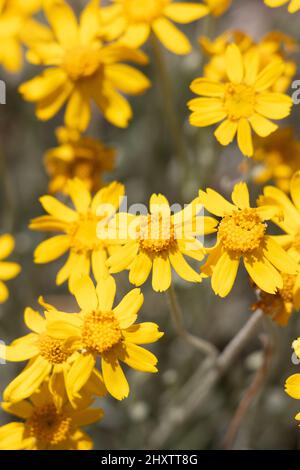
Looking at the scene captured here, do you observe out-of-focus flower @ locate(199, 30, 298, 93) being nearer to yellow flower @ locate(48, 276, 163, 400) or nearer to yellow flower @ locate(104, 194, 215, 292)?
yellow flower @ locate(104, 194, 215, 292)

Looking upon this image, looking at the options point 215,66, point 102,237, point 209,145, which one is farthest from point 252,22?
point 102,237

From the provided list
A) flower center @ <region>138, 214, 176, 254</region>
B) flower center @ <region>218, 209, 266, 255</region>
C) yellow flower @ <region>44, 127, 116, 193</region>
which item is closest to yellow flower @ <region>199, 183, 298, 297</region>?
flower center @ <region>218, 209, 266, 255</region>

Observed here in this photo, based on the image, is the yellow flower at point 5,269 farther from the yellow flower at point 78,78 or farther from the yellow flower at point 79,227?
the yellow flower at point 78,78

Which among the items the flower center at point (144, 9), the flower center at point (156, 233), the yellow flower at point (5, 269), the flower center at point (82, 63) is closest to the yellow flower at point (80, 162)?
the flower center at point (82, 63)

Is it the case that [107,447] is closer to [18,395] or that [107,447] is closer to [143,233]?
[18,395]

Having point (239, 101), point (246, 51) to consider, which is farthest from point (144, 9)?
point (239, 101)

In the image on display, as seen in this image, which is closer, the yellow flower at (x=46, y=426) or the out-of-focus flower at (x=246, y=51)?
the yellow flower at (x=46, y=426)
